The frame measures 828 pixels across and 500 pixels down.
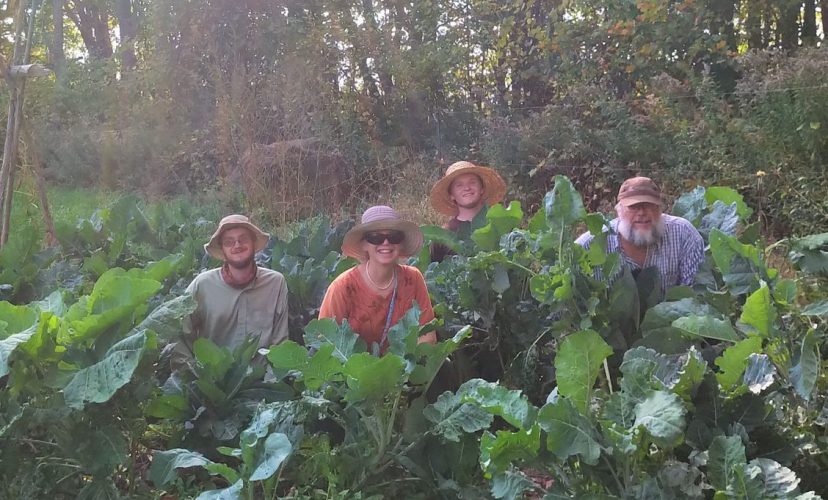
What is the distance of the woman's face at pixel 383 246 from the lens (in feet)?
11.7

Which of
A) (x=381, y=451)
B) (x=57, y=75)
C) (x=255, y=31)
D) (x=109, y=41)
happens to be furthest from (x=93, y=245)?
(x=109, y=41)

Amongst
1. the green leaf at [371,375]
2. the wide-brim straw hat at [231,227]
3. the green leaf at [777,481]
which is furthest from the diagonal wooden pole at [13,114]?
the green leaf at [777,481]

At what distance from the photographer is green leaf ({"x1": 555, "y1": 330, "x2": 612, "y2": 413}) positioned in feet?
7.48

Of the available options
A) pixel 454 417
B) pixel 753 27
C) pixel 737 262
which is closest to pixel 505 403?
pixel 454 417

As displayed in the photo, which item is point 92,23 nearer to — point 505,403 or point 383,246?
point 383,246

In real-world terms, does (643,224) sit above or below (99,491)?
above

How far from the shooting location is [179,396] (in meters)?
2.90

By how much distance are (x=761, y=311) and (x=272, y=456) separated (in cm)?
153


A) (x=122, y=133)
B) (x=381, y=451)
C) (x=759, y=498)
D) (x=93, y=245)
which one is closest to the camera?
(x=759, y=498)

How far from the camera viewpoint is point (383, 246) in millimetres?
3562

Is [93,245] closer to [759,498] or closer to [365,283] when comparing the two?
[365,283]

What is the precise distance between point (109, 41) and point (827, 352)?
23.9 m

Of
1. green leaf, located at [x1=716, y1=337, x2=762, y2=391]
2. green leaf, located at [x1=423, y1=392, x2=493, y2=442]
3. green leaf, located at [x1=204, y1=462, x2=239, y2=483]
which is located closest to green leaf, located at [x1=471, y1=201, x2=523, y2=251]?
green leaf, located at [x1=423, y1=392, x2=493, y2=442]

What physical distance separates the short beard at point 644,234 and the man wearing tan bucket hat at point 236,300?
1.77 meters
